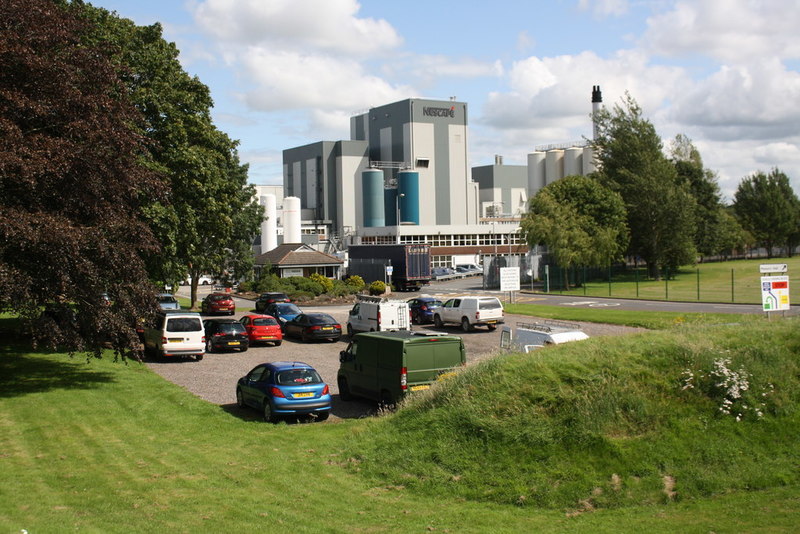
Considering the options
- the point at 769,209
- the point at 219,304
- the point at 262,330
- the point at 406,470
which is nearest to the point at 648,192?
the point at 769,209

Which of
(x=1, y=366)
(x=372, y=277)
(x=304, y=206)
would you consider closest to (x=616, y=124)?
(x=372, y=277)

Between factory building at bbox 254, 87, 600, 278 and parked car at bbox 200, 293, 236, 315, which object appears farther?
factory building at bbox 254, 87, 600, 278

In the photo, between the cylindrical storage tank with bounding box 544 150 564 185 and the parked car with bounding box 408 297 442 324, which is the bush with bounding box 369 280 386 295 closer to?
the parked car with bounding box 408 297 442 324

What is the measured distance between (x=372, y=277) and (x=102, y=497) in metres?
59.3

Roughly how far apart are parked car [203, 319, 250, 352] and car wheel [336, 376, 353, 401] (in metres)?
10.7

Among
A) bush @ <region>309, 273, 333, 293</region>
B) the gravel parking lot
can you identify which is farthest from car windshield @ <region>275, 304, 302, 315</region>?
bush @ <region>309, 273, 333, 293</region>

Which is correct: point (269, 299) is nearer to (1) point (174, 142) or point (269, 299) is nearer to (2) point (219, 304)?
(2) point (219, 304)

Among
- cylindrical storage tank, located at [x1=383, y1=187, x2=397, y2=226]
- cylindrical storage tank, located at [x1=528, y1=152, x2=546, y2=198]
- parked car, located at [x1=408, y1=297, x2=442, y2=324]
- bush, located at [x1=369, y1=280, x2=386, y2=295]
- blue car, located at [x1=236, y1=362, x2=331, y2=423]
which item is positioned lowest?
blue car, located at [x1=236, y1=362, x2=331, y2=423]

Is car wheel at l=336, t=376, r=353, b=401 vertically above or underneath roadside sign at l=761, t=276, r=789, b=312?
underneath

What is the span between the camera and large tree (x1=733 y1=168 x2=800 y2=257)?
98625mm

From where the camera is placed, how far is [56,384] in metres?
20.8

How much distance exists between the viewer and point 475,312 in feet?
118

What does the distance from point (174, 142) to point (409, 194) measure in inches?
2962

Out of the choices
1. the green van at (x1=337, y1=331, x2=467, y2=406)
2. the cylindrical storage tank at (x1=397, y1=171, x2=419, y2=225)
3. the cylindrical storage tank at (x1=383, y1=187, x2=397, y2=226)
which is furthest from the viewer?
the cylindrical storage tank at (x1=383, y1=187, x2=397, y2=226)
